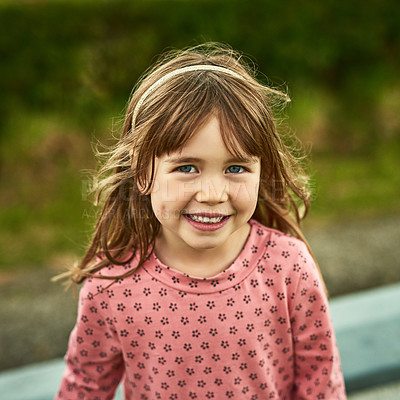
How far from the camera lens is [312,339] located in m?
1.67

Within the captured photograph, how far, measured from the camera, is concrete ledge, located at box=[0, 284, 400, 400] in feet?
8.47

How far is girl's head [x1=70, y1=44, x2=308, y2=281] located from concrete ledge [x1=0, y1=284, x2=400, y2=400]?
1065mm

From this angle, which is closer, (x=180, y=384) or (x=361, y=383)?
(x=180, y=384)

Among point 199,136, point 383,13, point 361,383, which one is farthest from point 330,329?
point 383,13

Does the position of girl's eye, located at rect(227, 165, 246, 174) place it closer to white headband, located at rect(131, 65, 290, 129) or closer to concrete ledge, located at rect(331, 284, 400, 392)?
white headband, located at rect(131, 65, 290, 129)

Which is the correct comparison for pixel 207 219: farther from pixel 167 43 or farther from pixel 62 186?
pixel 167 43

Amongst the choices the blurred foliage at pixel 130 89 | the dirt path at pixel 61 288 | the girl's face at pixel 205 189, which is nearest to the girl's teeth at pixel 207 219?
the girl's face at pixel 205 189

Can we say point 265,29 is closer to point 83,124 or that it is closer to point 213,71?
point 83,124

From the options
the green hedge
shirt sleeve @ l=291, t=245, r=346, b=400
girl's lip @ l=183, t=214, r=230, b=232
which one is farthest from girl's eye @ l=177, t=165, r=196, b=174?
the green hedge

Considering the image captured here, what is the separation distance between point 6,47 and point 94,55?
776 mm

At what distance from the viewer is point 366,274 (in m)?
4.11

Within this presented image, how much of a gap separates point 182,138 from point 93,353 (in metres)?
0.73

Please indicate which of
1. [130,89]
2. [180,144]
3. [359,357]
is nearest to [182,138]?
[180,144]

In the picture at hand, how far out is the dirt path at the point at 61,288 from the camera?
354 cm
